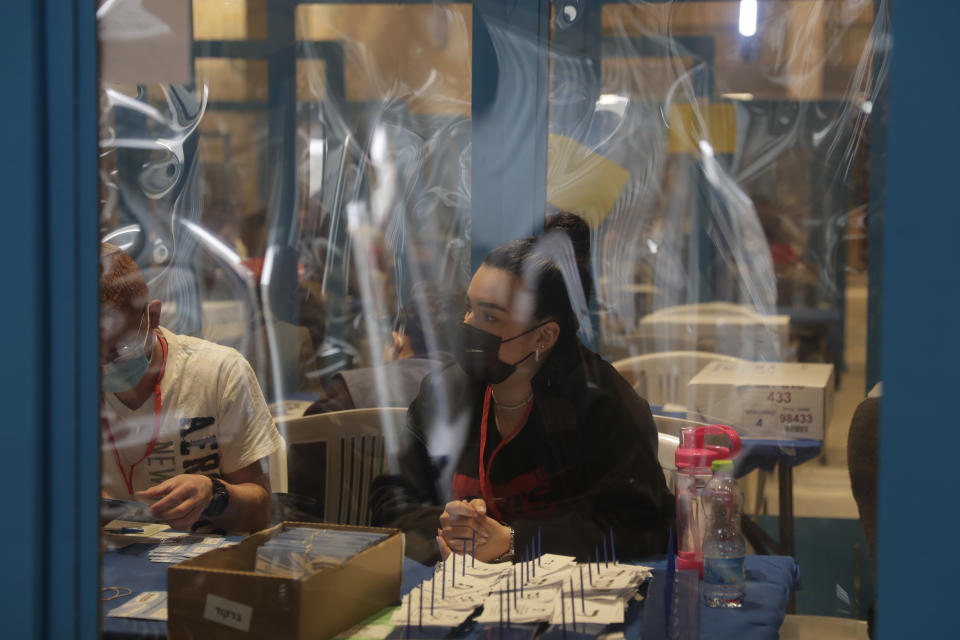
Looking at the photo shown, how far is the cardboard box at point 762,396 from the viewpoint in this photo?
57.4 inches

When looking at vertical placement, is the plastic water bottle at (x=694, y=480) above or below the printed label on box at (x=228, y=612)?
above

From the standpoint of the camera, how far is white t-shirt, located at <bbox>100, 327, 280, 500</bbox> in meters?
Answer: 1.50

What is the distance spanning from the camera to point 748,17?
1303 mm

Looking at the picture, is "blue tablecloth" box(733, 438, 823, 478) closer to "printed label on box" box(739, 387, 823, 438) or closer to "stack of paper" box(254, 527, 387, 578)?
"printed label on box" box(739, 387, 823, 438)

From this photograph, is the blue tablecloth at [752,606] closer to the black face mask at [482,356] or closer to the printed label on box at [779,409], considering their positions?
the printed label on box at [779,409]

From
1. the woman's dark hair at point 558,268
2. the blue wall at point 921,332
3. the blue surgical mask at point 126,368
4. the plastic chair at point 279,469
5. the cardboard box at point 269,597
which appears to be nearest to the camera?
the blue wall at point 921,332

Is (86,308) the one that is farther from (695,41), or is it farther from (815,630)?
(815,630)

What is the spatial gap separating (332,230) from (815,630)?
3.21 feet

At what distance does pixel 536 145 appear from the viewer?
4.58 ft

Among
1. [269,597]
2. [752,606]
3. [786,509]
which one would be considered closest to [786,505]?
[786,509]

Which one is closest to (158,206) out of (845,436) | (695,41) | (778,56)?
(695,41)

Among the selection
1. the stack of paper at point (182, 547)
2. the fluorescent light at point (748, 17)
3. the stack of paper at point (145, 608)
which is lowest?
the stack of paper at point (145, 608)

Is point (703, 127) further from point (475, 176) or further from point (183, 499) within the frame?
point (183, 499)

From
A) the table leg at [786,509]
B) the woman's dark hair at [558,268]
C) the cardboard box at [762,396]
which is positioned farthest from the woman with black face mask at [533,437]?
the table leg at [786,509]
